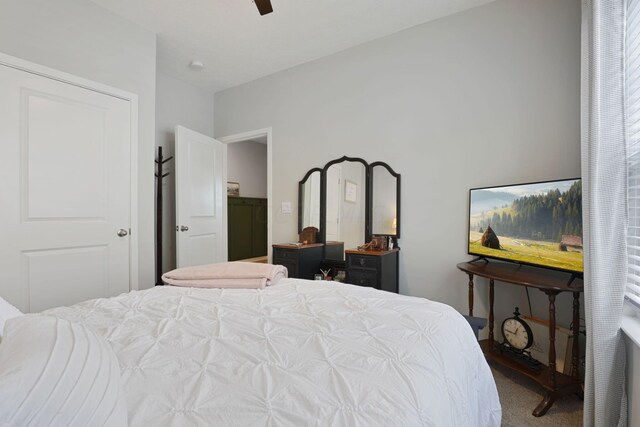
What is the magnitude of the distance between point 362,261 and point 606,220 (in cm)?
156

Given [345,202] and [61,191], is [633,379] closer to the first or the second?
[345,202]

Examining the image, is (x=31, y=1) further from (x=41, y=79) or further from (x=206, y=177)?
(x=206, y=177)

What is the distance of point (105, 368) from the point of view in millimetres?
638

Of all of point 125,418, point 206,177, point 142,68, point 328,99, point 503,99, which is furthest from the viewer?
point 206,177

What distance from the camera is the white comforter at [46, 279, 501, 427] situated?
652 mm

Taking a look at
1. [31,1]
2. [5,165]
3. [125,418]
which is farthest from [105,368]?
[31,1]

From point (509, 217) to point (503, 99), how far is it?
0.92m

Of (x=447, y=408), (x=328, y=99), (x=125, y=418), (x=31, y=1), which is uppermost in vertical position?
(x=31, y=1)

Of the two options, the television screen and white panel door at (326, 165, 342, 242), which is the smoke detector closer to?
white panel door at (326, 165, 342, 242)

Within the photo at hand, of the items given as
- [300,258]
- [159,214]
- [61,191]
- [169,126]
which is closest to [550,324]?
[300,258]

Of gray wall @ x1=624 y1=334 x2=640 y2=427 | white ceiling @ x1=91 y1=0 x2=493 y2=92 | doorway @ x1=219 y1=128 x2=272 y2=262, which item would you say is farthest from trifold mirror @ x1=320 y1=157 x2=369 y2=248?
doorway @ x1=219 y1=128 x2=272 y2=262

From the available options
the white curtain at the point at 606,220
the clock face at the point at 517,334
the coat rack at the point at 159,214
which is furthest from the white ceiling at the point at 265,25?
the clock face at the point at 517,334

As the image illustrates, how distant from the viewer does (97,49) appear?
2.38m

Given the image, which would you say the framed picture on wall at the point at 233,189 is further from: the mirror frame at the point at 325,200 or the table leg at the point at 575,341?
the table leg at the point at 575,341
